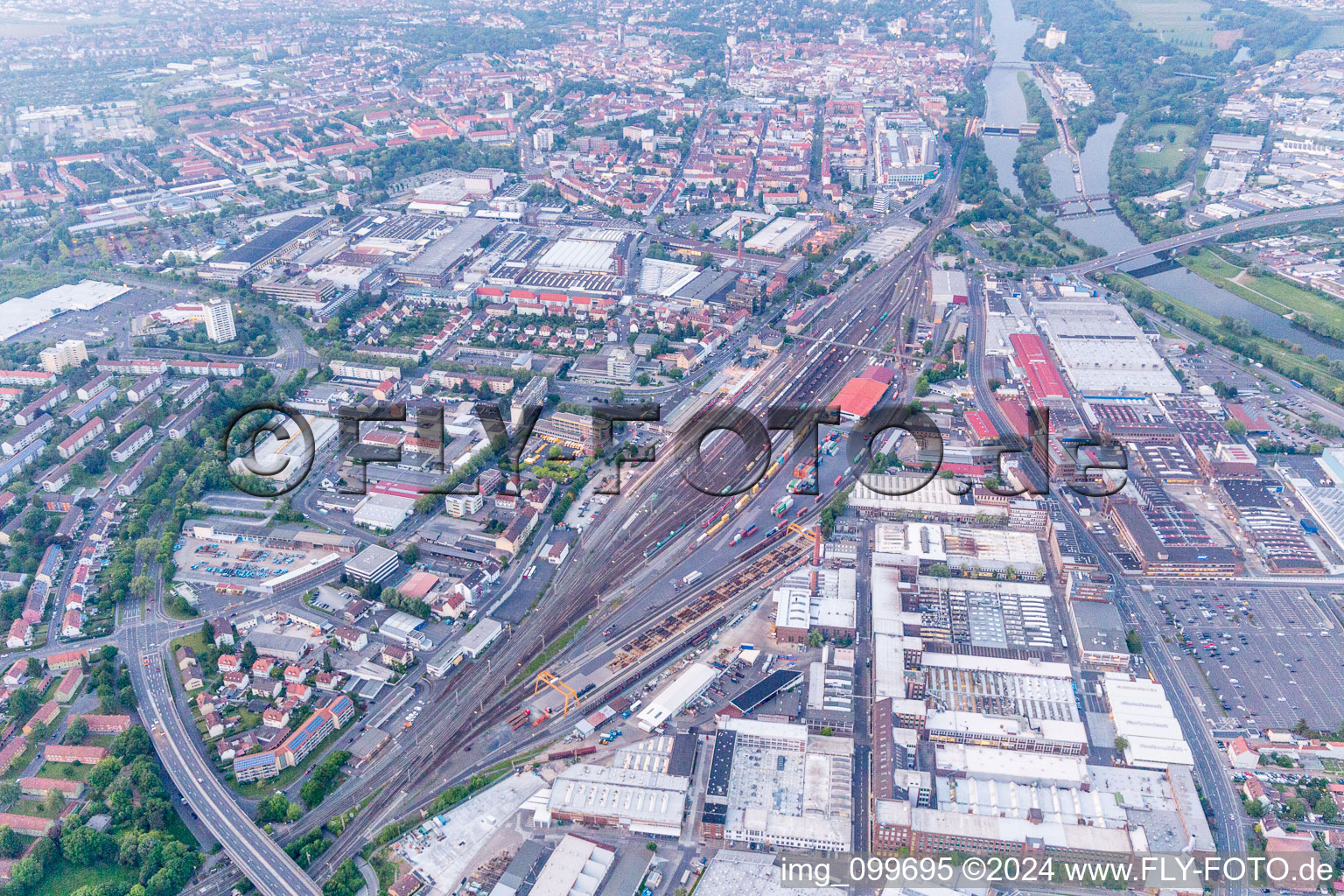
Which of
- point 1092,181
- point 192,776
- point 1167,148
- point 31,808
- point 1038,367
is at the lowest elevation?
point 31,808

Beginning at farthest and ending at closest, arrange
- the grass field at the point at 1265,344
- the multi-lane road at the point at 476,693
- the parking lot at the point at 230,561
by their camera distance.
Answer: the grass field at the point at 1265,344, the parking lot at the point at 230,561, the multi-lane road at the point at 476,693

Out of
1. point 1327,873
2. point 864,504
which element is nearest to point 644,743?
point 864,504

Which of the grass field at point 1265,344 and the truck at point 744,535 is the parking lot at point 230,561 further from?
the grass field at point 1265,344

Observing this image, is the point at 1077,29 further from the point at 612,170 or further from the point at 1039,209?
the point at 612,170

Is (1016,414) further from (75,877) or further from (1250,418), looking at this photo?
(75,877)

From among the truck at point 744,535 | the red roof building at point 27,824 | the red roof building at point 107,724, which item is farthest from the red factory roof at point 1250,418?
the red roof building at point 27,824

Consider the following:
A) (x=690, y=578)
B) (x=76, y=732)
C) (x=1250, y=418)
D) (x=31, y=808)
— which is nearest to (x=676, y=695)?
(x=690, y=578)
